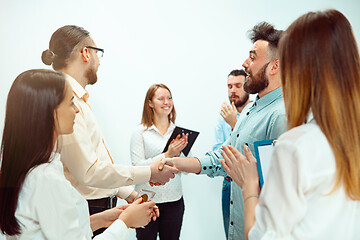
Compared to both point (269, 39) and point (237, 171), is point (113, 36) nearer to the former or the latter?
point (269, 39)

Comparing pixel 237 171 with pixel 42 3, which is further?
pixel 42 3

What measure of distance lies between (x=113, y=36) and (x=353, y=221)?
231 cm

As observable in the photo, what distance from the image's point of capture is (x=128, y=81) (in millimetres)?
2814

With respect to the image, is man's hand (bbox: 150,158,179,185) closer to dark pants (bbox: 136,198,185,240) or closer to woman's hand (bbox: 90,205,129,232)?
woman's hand (bbox: 90,205,129,232)

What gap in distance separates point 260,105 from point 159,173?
0.75 meters

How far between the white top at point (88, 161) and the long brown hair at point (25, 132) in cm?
44

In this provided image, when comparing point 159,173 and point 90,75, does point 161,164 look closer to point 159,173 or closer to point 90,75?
point 159,173

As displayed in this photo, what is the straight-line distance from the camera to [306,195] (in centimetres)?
77

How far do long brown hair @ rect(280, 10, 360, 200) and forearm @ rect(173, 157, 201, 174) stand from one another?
1.00 metres

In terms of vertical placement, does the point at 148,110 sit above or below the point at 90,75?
below

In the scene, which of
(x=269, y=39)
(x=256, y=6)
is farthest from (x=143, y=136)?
(x=256, y=6)

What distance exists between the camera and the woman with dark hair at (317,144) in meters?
0.77

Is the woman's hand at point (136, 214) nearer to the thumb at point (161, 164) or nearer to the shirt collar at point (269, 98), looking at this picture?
the thumb at point (161, 164)

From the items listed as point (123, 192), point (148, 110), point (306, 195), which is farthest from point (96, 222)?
point (148, 110)
